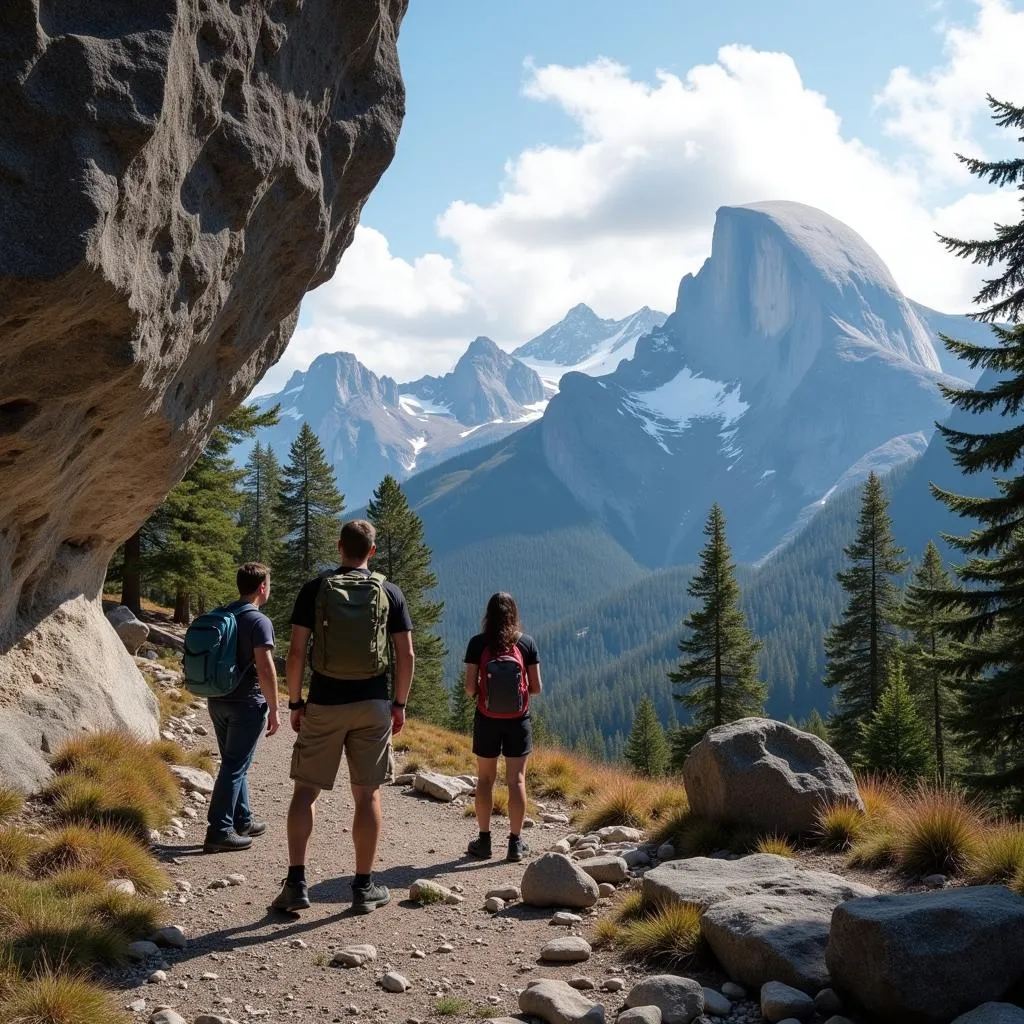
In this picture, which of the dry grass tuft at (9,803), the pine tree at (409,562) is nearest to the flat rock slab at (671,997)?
the dry grass tuft at (9,803)

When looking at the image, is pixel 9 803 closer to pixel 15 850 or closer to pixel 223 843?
pixel 15 850

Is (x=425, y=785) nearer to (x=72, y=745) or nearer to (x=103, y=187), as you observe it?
(x=72, y=745)

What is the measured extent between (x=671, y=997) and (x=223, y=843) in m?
4.71

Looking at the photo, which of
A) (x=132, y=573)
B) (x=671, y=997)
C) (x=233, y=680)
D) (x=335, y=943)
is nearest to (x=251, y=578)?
(x=233, y=680)

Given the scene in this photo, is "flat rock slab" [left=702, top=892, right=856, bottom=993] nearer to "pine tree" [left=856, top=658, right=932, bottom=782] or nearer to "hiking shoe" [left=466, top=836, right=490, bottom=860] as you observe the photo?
"hiking shoe" [left=466, top=836, right=490, bottom=860]

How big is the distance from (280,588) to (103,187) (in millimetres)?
32766

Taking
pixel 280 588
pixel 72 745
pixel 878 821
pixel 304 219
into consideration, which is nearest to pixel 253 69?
pixel 304 219

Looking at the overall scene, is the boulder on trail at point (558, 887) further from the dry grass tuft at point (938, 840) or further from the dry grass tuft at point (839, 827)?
the dry grass tuft at point (938, 840)

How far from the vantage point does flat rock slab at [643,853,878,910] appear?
5.71 m

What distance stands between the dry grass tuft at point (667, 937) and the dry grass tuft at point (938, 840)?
2246mm

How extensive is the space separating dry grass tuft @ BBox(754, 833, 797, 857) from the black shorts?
90.7 inches

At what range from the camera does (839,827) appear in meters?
7.80

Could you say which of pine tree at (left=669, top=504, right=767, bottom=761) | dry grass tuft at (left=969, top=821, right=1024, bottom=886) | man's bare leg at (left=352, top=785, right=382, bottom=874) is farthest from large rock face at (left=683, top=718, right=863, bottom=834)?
pine tree at (left=669, top=504, right=767, bottom=761)

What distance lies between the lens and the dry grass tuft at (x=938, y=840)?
664 centimetres
